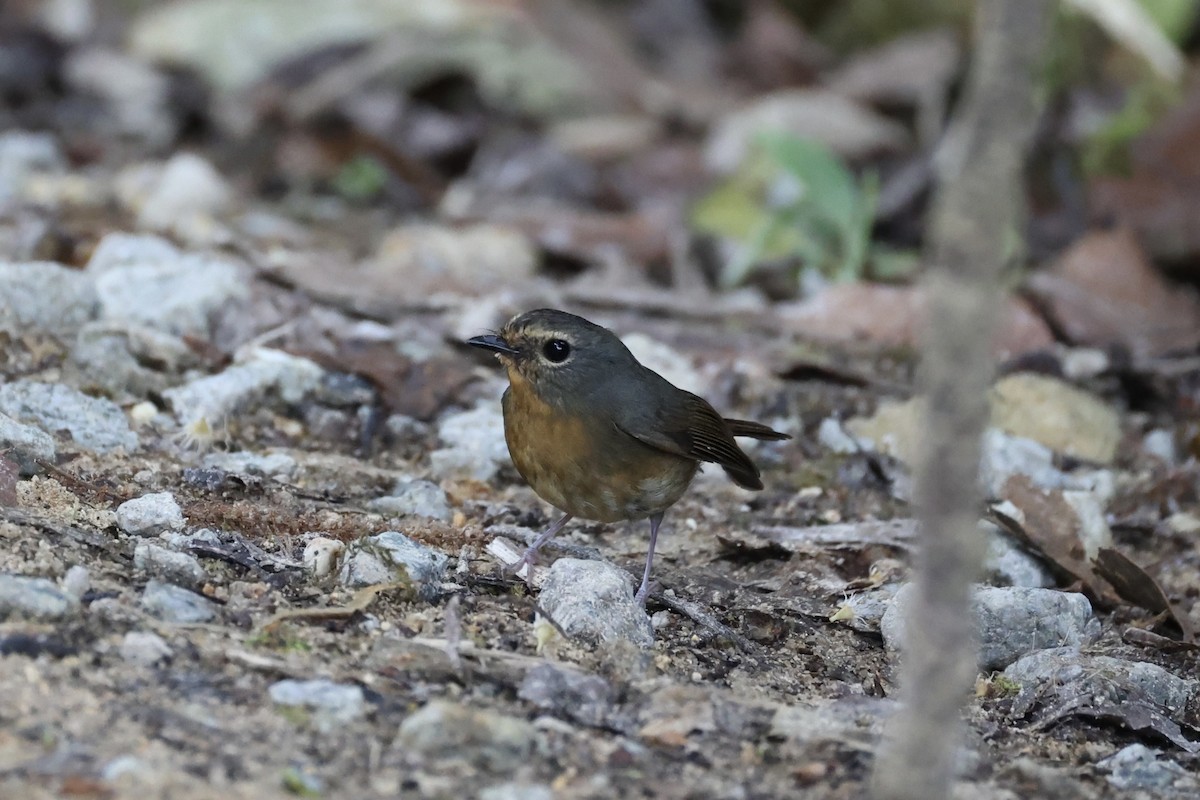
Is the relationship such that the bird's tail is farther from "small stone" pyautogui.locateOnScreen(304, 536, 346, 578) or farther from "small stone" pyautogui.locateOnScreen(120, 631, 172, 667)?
"small stone" pyautogui.locateOnScreen(120, 631, 172, 667)

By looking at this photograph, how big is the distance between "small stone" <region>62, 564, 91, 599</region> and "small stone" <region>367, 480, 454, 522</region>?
136cm

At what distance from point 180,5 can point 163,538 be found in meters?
8.88

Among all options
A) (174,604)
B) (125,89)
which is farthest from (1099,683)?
(125,89)

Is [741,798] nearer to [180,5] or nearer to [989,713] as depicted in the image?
[989,713]

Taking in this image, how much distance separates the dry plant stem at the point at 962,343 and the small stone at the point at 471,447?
2964mm

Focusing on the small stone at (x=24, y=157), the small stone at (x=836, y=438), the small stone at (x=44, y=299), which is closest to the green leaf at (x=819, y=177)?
the small stone at (x=836, y=438)

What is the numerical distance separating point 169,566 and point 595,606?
42.9 inches

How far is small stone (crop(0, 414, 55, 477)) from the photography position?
4152 mm

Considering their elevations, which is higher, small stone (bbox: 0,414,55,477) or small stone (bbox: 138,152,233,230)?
small stone (bbox: 138,152,233,230)

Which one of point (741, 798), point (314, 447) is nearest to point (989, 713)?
point (741, 798)

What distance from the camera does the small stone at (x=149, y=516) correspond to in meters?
3.98

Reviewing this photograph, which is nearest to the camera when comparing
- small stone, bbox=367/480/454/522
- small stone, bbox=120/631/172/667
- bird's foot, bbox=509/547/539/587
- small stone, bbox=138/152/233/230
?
small stone, bbox=120/631/172/667

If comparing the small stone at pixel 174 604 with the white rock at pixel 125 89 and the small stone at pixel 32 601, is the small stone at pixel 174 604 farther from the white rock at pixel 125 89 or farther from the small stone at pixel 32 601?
the white rock at pixel 125 89

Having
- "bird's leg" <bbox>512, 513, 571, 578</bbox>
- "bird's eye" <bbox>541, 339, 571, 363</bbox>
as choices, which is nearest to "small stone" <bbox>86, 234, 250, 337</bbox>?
"bird's eye" <bbox>541, 339, 571, 363</bbox>
